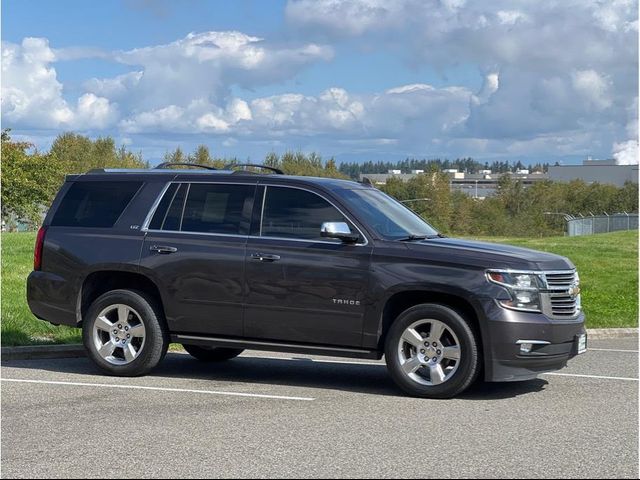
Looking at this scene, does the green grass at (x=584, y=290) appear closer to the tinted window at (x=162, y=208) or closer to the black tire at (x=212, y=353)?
the black tire at (x=212, y=353)

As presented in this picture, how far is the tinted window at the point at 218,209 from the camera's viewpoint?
10398mm

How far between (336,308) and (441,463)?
3164 mm

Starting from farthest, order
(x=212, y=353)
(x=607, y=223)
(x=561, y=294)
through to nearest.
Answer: (x=607, y=223)
(x=212, y=353)
(x=561, y=294)

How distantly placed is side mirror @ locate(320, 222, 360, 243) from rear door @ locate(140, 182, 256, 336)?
89 cm

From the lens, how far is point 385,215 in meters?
10.4

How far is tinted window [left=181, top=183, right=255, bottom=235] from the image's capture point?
409 inches

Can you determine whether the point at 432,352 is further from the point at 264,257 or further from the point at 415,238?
the point at 264,257

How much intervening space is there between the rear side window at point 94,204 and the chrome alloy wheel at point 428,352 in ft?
10.8

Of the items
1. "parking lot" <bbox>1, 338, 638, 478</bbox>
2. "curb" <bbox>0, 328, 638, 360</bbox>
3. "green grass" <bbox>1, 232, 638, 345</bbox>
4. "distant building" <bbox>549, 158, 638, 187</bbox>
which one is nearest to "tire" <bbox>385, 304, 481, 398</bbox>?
"parking lot" <bbox>1, 338, 638, 478</bbox>

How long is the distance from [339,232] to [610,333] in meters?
7.49

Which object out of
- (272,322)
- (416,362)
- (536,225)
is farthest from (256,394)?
(536,225)

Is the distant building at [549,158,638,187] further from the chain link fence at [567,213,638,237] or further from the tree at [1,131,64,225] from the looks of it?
the tree at [1,131,64,225]

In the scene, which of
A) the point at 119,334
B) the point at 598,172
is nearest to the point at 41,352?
the point at 119,334

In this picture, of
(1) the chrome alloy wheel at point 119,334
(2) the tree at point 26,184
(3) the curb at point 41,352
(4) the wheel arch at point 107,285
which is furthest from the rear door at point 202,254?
(2) the tree at point 26,184
